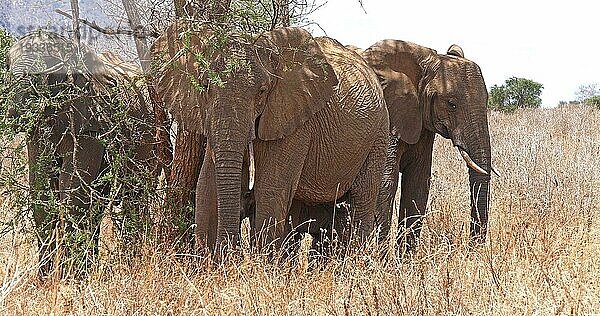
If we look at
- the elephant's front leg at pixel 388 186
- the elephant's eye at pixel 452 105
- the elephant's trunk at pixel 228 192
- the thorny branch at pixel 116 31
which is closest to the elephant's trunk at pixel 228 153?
the elephant's trunk at pixel 228 192

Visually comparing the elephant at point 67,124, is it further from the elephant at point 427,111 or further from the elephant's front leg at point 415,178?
the elephant's front leg at point 415,178

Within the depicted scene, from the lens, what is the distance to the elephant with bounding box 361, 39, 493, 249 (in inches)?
291

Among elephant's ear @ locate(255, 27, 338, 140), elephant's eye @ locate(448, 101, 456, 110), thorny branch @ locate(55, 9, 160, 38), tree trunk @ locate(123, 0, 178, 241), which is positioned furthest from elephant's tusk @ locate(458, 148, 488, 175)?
thorny branch @ locate(55, 9, 160, 38)

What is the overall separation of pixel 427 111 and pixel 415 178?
65 cm

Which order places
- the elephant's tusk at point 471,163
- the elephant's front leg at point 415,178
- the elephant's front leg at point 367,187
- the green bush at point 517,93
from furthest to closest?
the green bush at point 517,93, the elephant's front leg at point 415,178, the elephant's tusk at point 471,163, the elephant's front leg at point 367,187

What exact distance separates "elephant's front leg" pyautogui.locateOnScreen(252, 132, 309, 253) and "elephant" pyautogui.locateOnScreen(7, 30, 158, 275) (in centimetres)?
88

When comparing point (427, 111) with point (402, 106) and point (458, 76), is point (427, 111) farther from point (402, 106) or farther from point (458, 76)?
point (458, 76)

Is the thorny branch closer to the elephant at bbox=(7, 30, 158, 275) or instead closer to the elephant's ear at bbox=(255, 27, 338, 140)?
the elephant at bbox=(7, 30, 158, 275)

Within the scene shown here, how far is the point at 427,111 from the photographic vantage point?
298 inches

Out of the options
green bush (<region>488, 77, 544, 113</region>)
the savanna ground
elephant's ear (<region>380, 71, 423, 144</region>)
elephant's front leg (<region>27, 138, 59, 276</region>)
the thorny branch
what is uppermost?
green bush (<region>488, 77, 544, 113</region>)

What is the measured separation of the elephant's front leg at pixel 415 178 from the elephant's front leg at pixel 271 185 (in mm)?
2161

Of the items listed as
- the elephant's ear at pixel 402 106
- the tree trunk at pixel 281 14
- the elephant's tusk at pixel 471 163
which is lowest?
the elephant's tusk at pixel 471 163

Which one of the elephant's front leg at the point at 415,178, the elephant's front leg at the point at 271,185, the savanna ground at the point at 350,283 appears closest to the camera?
the savanna ground at the point at 350,283

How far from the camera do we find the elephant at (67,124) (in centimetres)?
551
